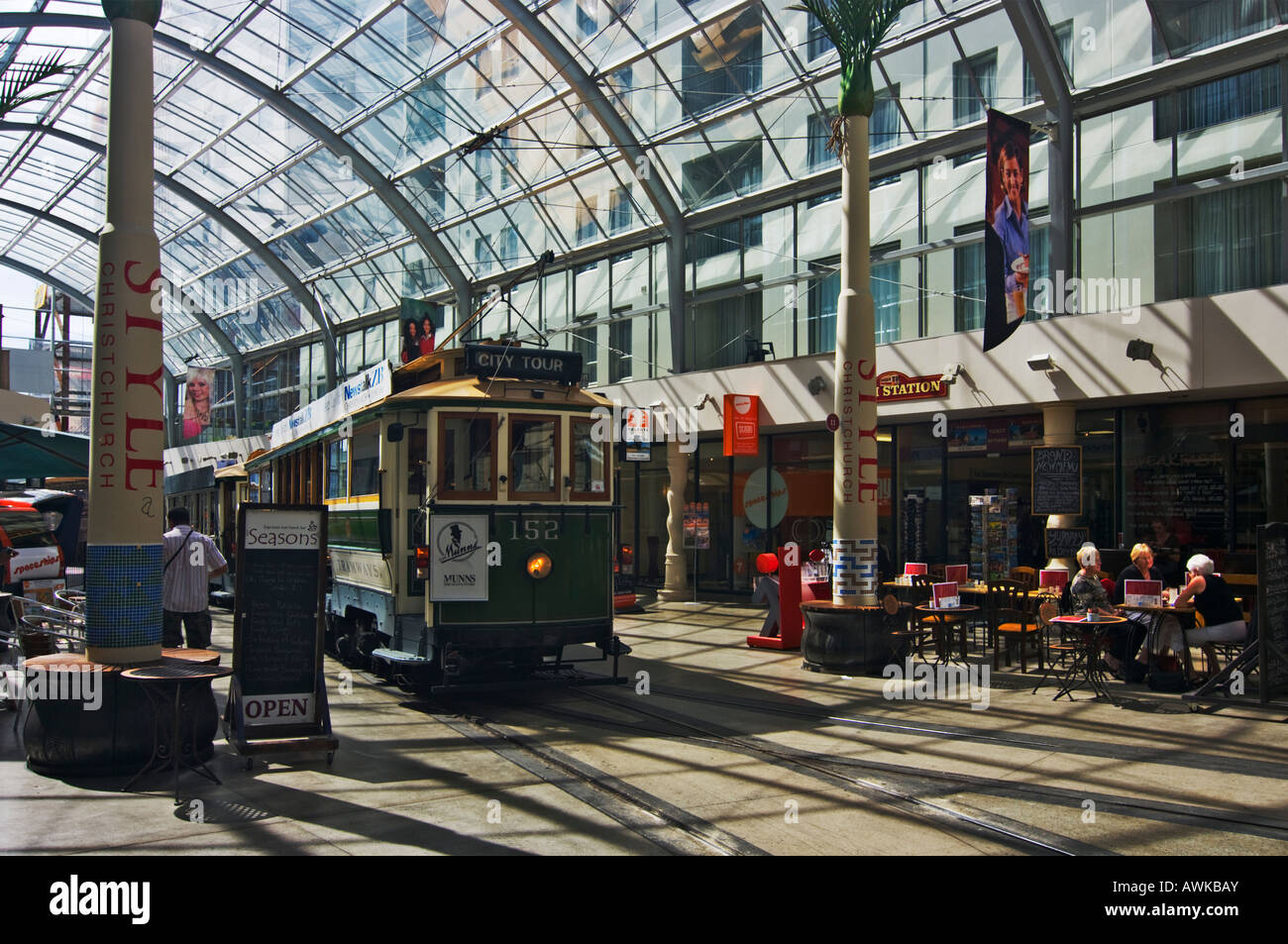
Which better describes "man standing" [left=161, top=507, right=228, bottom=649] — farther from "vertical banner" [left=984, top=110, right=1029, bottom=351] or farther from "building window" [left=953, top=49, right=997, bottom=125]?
"building window" [left=953, top=49, right=997, bottom=125]

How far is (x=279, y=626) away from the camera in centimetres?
802

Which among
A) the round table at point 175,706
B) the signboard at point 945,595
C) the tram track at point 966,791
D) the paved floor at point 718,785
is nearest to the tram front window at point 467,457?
the paved floor at point 718,785

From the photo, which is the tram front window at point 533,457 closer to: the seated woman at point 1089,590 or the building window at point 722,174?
the seated woman at point 1089,590

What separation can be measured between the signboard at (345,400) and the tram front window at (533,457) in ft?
4.98

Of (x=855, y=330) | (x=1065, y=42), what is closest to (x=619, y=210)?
(x=1065, y=42)

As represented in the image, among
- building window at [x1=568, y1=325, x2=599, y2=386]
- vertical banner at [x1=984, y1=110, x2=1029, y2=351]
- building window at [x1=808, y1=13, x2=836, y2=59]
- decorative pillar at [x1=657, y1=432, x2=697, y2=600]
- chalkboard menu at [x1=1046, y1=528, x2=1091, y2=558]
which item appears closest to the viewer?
vertical banner at [x1=984, y1=110, x2=1029, y2=351]

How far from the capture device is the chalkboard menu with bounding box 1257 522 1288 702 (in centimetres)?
961

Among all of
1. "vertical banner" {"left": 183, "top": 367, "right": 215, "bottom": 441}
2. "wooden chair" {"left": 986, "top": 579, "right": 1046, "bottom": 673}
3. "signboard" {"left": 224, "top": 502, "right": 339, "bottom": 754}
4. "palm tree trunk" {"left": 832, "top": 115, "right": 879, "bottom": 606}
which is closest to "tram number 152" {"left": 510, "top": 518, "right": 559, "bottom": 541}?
"signboard" {"left": 224, "top": 502, "right": 339, "bottom": 754}

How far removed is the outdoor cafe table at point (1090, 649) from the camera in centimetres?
1048

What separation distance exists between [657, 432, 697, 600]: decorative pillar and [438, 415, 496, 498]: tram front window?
42.8ft

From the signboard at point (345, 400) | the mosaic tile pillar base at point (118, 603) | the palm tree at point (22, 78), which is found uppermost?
the palm tree at point (22, 78)

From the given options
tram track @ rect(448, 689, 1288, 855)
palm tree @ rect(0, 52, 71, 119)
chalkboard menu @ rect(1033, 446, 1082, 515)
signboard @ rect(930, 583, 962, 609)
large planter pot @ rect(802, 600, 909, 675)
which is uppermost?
palm tree @ rect(0, 52, 71, 119)

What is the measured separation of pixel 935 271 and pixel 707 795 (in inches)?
526

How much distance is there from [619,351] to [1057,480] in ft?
40.3
